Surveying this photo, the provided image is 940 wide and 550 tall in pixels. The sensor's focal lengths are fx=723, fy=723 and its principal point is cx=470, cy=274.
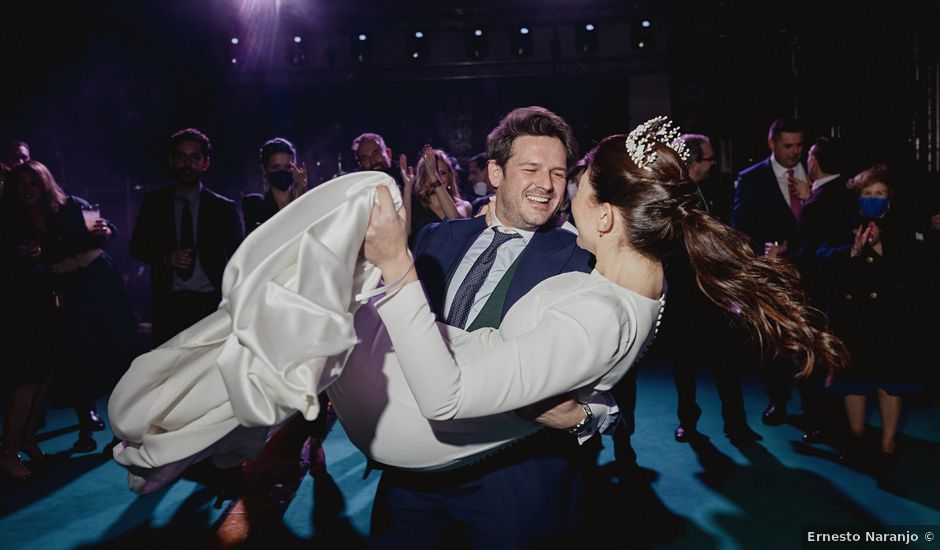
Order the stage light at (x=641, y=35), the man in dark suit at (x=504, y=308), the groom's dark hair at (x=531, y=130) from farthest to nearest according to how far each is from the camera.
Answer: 1. the stage light at (x=641, y=35)
2. the groom's dark hair at (x=531, y=130)
3. the man in dark suit at (x=504, y=308)

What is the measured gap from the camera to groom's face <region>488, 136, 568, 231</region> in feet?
7.10

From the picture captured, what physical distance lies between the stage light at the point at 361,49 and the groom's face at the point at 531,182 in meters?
9.10

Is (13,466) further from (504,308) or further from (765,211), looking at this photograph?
(765,211)

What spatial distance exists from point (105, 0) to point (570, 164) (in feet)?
31.6

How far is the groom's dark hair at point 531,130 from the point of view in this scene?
2279 millimetres

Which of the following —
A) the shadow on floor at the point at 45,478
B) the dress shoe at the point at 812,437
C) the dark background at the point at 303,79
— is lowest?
the dress shoe at the point at 812,437

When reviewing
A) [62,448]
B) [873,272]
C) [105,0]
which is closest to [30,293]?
[62,448]

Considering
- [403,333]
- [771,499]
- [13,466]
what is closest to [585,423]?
[403,333]

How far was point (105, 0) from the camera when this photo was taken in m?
9.72

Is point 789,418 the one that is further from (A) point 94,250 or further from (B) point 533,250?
(A) point 94,250

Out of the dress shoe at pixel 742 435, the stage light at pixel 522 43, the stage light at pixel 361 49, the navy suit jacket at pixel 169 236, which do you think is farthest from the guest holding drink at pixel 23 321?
the stage light at pixel 522 43

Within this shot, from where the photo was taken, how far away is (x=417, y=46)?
10711mm

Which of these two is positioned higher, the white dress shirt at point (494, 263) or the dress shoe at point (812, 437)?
the white dress shirt at point (494, 263)

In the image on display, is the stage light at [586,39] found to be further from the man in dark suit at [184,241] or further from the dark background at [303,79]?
the man in dark suit at [184,241]
